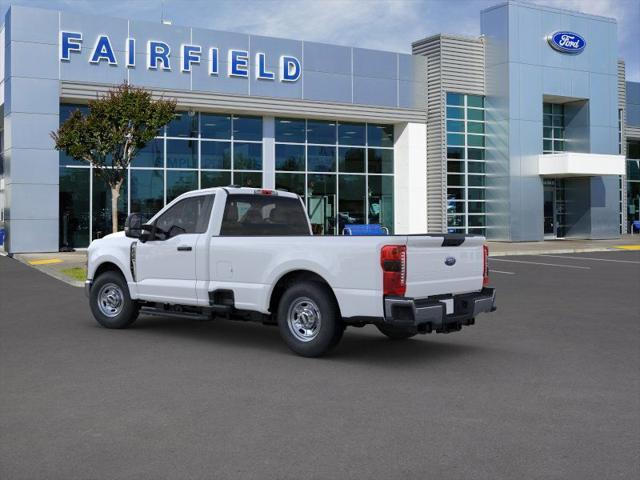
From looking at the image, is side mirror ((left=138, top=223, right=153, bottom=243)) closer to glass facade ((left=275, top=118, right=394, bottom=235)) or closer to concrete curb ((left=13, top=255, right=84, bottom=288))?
concrete curb ((left=13, top=255, right=84, bottom=288))

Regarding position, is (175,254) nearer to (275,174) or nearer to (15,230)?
(15,230)

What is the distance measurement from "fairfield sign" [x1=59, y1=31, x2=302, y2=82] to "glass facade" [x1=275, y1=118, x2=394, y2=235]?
220 cm

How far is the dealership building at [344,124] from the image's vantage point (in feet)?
85.1

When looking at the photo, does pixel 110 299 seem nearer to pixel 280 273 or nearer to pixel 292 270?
pixel 280 273

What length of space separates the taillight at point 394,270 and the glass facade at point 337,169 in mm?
23292

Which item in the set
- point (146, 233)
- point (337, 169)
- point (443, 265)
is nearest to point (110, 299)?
point (146, 233)

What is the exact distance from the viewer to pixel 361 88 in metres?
31.5

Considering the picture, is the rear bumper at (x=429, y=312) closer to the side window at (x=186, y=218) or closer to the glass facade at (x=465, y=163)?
the side window at (x=186, y=218)

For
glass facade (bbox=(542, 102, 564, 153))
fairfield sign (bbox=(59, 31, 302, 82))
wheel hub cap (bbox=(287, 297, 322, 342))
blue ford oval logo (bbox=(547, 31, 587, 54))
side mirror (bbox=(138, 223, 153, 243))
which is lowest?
wheel hub cap (bbox=(287, 297, 322, 342))

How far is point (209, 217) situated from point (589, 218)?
98.5 feet

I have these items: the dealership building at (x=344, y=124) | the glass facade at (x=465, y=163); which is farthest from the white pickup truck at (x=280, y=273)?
the glass facade at (x=465, y=163)

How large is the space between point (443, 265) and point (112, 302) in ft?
16.3

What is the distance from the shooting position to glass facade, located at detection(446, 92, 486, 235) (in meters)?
33.2

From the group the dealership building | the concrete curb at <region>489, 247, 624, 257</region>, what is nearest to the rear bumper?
the concrete curb at <region>489, 247, 624, 257</region>
